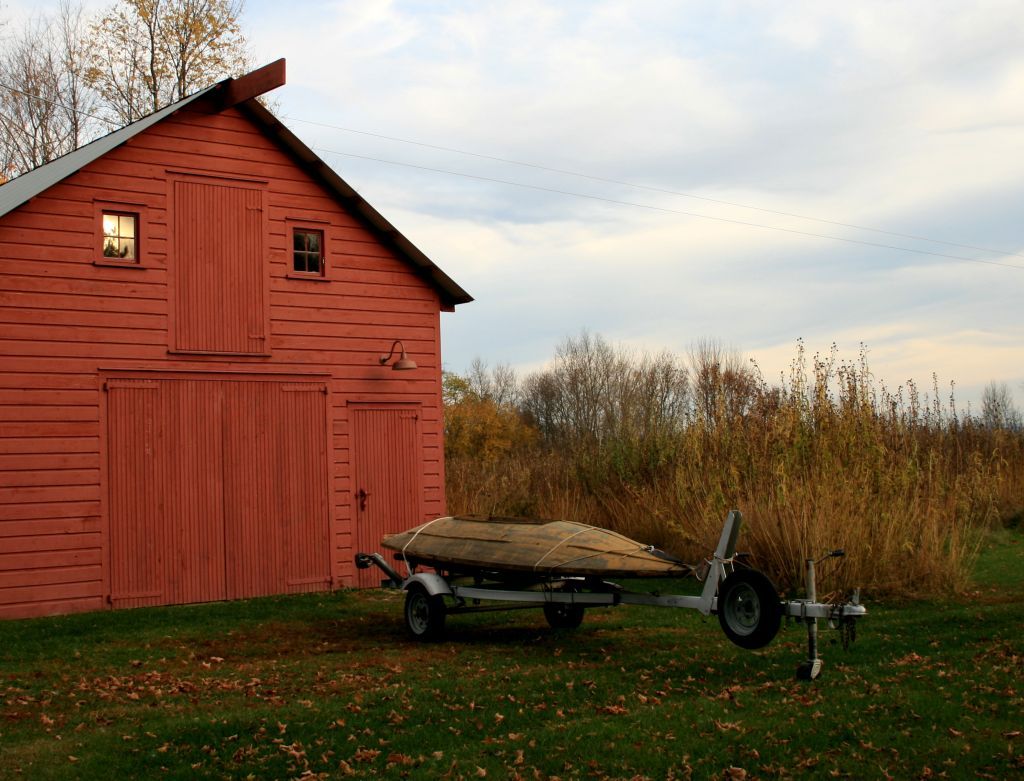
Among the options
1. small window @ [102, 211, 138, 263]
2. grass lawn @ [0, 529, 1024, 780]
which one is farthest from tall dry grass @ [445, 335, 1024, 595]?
small window @ [102, 211, 138, 263]

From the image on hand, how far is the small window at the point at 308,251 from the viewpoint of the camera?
14.7m

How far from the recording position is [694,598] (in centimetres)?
822

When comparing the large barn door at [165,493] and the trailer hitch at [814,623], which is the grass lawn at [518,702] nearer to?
A: the trailer hitch at [814,623]

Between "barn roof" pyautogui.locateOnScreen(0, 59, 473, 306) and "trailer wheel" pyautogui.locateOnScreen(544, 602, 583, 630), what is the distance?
5850 mm

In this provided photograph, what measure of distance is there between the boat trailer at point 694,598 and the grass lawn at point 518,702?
1.01 ft

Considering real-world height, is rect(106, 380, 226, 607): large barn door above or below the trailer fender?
above

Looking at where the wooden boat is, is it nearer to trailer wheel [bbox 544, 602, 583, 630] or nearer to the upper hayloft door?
trailer wheel [bbox 544, 602, 583, 630]

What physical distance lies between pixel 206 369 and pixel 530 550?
5952 millimetres

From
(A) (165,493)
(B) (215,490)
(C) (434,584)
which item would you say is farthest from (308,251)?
(C) (434,584)

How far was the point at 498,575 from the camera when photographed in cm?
1021

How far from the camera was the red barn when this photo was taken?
→ 41.5ft

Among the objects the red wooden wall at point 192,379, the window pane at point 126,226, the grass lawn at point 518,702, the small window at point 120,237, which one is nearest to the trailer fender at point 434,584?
the grass lawn at point 518,702

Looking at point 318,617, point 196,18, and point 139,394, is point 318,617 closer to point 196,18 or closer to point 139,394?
point 139,394

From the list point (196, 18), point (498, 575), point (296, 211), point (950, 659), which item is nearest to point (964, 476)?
point (950, 659)
